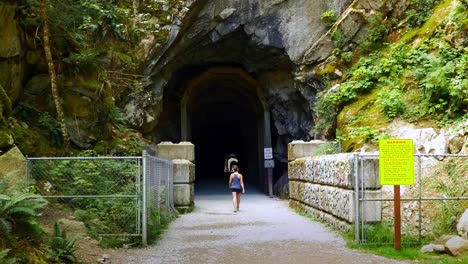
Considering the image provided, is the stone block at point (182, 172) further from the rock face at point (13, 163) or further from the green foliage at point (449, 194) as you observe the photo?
the green foliage at point (449, 194)

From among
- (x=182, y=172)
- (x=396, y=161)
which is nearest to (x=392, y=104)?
(x=396, y=161)

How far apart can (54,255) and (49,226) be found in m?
1.80

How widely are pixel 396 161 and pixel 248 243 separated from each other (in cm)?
313

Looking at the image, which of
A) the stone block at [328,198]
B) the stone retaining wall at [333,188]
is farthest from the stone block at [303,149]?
the stone block at [328,198]

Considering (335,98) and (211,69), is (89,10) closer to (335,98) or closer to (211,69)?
(335,98)

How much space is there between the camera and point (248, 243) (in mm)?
9352

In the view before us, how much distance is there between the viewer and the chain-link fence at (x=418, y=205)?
8.77 metres

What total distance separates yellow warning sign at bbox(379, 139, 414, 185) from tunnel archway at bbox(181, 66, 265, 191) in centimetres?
1684

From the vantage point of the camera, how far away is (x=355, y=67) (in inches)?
707

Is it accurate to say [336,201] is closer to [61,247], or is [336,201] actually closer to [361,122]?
[361,122]

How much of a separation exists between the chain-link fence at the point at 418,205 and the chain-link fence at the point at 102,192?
12.6 ft

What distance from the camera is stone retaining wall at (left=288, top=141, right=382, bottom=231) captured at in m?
9.37

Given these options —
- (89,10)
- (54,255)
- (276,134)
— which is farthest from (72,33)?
(276,134)

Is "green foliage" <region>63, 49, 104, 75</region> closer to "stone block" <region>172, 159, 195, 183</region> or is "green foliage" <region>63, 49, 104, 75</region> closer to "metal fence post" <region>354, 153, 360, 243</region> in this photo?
"stone block" <region>172, 159, 195, 183</region>
